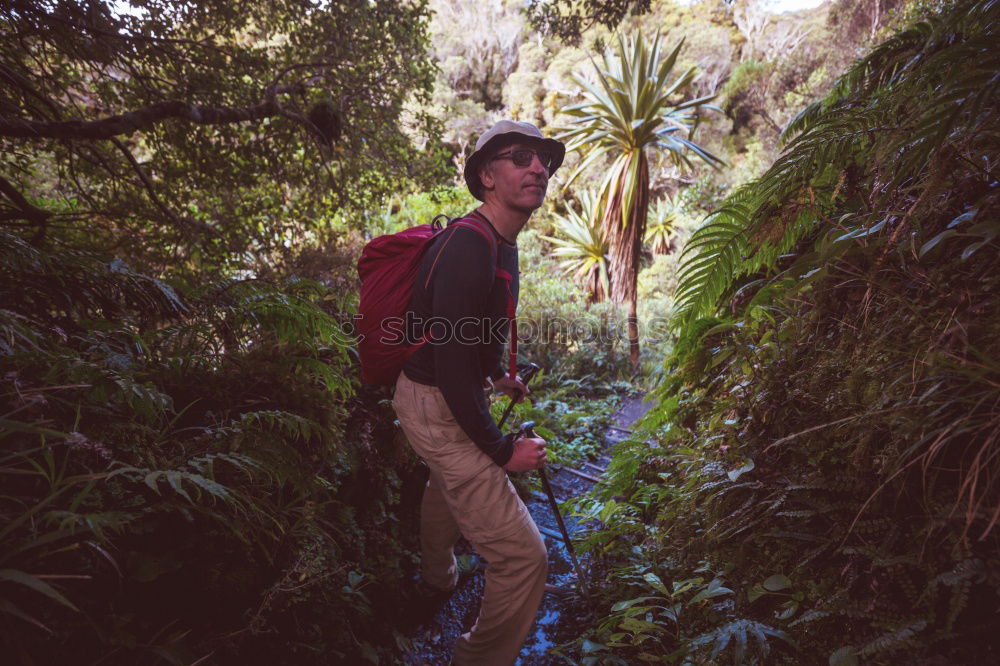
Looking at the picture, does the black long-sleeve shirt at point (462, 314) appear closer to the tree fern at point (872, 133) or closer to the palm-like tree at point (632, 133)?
the tree fern at point (872, 133)

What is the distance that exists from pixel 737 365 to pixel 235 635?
279 centimetres

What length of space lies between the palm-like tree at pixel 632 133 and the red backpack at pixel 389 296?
6938 mm

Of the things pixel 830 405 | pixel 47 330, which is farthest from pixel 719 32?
pixel 47 330

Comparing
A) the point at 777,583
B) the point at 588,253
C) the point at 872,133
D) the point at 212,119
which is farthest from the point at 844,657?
the point at 588,253

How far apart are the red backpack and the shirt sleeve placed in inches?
7.2

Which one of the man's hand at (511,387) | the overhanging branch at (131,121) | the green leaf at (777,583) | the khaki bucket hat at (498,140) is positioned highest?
the overhanging branch at (131,121)

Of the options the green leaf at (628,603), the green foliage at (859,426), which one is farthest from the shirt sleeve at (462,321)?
the green foliage at (859,426)

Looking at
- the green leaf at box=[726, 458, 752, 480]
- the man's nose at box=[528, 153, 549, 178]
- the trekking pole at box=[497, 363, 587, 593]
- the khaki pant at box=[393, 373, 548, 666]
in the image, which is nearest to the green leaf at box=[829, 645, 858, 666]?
the green leaf at box=[726, 458, 752, 480]

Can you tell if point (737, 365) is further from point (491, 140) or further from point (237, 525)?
point (237, 525)

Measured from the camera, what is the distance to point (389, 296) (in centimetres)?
205

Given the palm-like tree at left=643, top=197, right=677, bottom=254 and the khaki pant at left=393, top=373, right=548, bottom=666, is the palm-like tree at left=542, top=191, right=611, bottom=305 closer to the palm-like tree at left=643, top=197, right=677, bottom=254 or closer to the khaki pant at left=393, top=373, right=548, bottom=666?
the palm-like tree at left=643, top=197, right=677, bottom=254

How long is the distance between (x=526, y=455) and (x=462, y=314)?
0.73 metres

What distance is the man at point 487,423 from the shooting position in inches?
73.5

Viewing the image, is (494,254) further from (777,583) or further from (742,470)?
(777,583)
